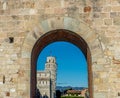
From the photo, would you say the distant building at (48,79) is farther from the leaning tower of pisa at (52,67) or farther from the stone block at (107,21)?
the stone block at (107,21)

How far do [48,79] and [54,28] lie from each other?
32.7 m

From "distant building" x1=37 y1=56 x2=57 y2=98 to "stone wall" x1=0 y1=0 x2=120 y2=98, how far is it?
29612mm

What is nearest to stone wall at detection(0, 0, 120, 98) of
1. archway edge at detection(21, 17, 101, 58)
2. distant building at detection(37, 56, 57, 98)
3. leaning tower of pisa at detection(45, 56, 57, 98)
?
archway edge at detection(21, 17, 101, 58)

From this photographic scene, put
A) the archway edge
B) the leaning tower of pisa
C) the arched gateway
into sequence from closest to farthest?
1. the archway edge
2. the arched gateway
3. the leaning tower of pisa

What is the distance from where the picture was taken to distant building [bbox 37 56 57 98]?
128 ft

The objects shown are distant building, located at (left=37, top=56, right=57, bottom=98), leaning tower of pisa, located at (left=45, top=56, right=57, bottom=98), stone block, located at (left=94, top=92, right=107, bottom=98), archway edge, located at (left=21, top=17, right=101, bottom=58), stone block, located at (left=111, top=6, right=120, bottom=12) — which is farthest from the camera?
leaning tower of pisa, located at (left=45, top=56, right=57, bottom=98)

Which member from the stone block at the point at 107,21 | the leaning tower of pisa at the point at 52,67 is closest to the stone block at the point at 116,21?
the stone block at the point at 107,21

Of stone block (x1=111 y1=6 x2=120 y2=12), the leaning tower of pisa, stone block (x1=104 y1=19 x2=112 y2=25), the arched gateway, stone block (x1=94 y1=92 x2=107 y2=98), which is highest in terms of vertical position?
the leaning tower of pisa

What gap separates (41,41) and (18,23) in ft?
3.22

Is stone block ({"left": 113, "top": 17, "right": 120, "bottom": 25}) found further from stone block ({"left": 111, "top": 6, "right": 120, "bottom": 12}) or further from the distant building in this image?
the distant building

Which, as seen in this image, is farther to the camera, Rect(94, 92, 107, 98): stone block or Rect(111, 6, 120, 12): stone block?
Rect(111, 6, 120, 12): stone block

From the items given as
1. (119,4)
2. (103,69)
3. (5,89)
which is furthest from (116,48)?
(5,89)

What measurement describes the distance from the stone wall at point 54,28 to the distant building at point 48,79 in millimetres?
29612

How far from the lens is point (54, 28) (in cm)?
895
